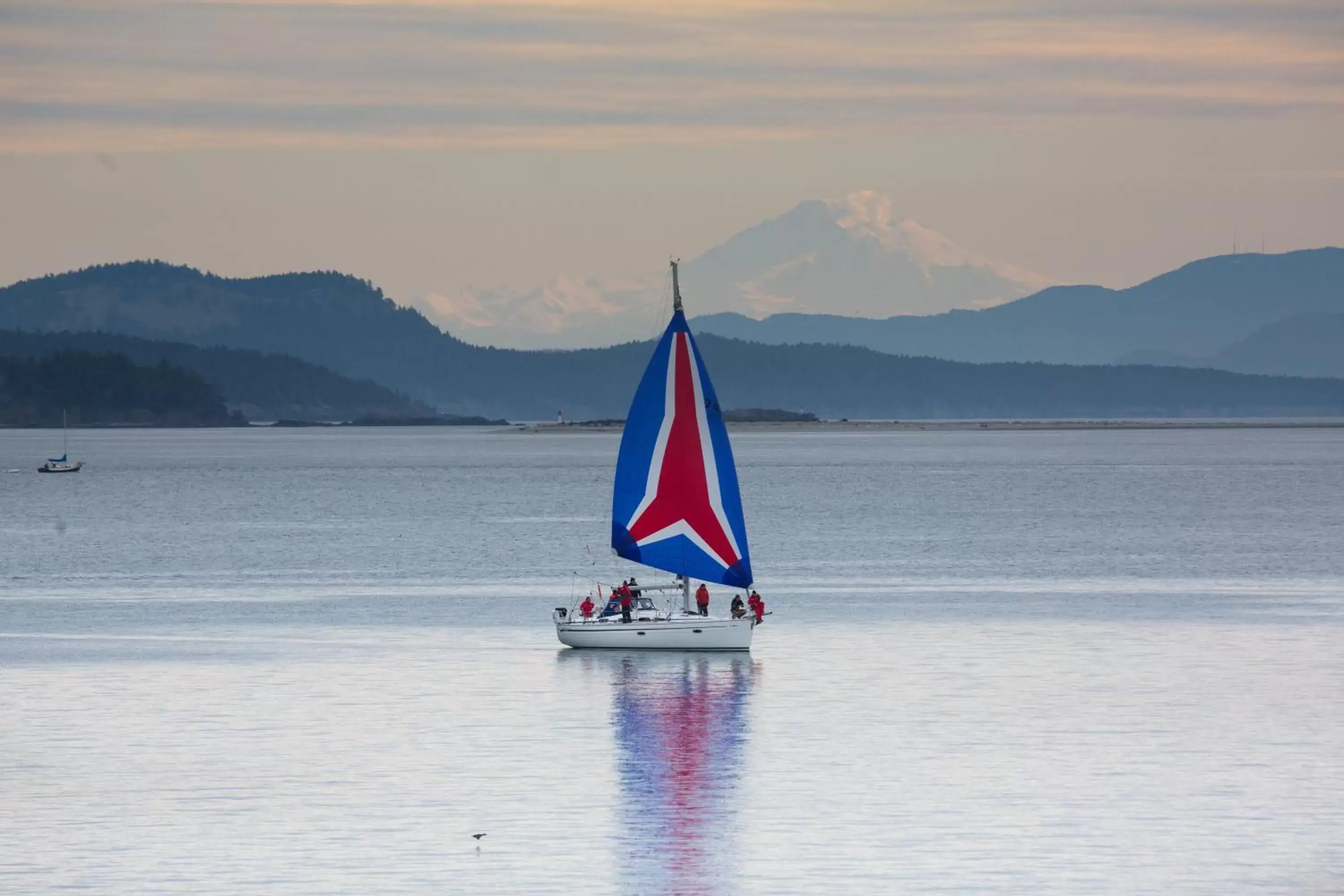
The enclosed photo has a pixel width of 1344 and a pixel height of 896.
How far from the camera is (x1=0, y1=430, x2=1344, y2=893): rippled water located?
2716 centimetres

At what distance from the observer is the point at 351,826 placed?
2948 cm

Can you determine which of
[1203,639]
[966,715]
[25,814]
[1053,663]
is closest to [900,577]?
[1203,639]

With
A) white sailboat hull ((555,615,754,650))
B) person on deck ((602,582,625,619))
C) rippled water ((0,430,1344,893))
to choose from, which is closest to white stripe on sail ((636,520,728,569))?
person on deck ((602,582,625,619))

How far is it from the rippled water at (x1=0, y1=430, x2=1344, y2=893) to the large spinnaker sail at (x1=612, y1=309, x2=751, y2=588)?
300cm

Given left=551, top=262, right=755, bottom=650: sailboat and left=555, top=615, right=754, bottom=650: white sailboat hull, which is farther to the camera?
left=551, top=262, right=755, bottom=650: sailboat

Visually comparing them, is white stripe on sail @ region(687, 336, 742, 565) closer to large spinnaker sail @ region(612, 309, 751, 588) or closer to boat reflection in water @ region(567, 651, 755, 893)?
large spinnaker sail @ region(612, 309, 751, 588)

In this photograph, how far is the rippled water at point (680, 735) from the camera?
89.1ft

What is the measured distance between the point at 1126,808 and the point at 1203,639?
23.4m

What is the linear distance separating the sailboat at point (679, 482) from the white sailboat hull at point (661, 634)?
6.28ft

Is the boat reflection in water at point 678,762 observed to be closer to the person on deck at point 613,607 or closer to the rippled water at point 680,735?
the rippled water at point 680,735

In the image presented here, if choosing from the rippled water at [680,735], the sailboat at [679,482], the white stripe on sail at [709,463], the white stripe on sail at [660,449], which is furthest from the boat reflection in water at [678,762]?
the white stripe on sail at [660,449]

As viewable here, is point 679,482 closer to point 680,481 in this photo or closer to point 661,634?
point 680,481

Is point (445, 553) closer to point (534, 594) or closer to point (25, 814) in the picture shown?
point (534, 594)

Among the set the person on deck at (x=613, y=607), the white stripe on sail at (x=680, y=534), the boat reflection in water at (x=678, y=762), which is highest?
the white stripe on sail at (x=680, y=534)
